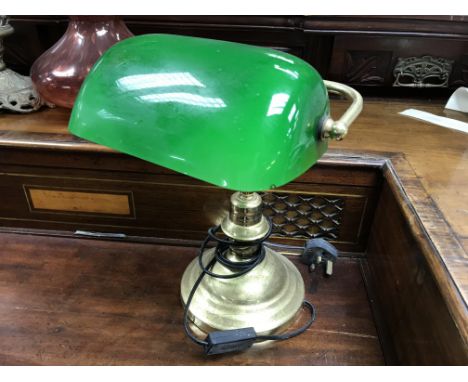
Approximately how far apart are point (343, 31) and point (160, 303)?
0.70m

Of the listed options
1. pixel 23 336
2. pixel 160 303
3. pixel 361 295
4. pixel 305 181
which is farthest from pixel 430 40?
pixel 23 336

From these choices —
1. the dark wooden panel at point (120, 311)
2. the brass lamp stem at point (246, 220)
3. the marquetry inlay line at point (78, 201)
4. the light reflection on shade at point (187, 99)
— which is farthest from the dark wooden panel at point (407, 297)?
the marquetry inlay line at point (78, 201)

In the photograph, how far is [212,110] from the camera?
14.2 inches

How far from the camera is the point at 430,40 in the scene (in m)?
0.86

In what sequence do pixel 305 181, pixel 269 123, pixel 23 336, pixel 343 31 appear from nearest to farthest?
pixel 269 123 → pixel 23 336 → pixel 305 181 → pixel 343 31

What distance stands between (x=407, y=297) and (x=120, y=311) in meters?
0.46

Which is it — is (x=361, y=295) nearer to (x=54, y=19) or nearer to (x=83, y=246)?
(x=83, y=246)

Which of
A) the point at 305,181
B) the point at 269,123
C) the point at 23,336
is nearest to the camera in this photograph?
the point at 269,123

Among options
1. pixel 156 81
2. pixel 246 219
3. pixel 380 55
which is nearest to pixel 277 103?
pixel 156 81

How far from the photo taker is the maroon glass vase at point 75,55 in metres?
0.74

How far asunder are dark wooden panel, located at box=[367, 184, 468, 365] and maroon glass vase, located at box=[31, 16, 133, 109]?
613mm

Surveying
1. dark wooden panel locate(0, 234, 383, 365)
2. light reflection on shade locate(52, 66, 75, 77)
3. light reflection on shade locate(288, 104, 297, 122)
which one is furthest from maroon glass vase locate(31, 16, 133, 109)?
light reflection on shade locate(288, 104, 297, 122)

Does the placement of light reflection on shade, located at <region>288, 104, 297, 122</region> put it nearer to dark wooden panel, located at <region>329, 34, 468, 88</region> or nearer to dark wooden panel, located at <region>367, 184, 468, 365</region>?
dark wooden panel, located at <region>367, 184, 468, 365</region>

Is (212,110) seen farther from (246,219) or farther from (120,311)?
(120,311)
